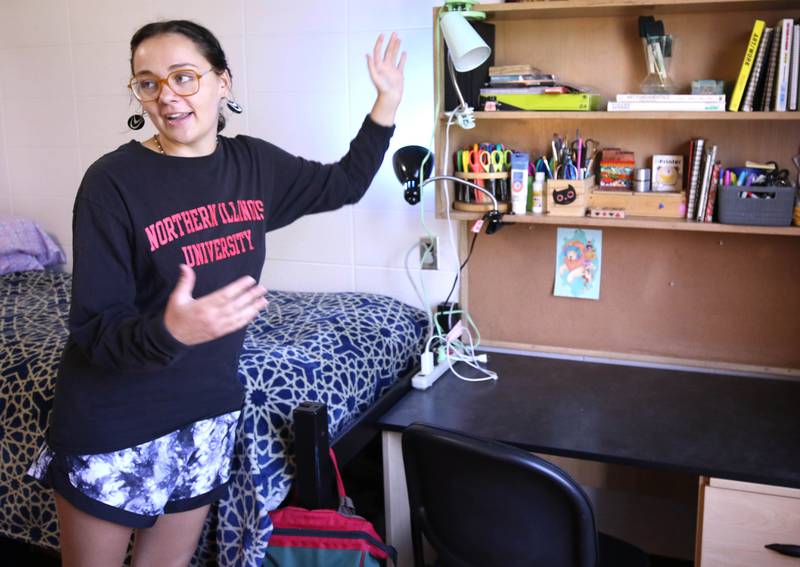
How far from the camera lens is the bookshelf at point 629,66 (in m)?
1.87

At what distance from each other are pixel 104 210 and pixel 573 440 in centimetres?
106

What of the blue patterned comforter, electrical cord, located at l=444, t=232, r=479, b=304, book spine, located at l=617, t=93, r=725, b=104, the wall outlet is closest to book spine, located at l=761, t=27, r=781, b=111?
book spine, located at l=617, t=93, r=725, b=104

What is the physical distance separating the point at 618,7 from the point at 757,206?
0.59 meters

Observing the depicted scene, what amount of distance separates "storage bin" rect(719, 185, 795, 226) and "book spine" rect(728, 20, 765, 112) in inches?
7.8

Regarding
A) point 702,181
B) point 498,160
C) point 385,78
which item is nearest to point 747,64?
point 702,181

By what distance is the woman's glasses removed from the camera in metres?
1.39

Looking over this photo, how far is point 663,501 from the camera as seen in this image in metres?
2.25

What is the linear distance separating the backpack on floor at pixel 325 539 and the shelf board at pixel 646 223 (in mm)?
784

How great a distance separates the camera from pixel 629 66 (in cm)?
203

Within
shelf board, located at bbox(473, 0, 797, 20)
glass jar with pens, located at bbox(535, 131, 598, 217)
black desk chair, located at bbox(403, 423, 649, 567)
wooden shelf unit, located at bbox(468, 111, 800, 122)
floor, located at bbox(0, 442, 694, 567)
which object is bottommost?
→ floor, located at bbox(0, 442, 694, 567)

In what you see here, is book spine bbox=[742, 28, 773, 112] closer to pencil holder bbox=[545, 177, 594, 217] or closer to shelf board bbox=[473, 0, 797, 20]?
shelf board bbox=[473, 0, 797, 20]

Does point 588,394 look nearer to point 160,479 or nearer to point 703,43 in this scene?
point 703,43

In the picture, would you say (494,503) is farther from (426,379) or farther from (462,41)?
(462,41)

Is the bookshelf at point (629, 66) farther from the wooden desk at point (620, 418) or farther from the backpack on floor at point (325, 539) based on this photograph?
the backpack on floor at point (325, 539)
